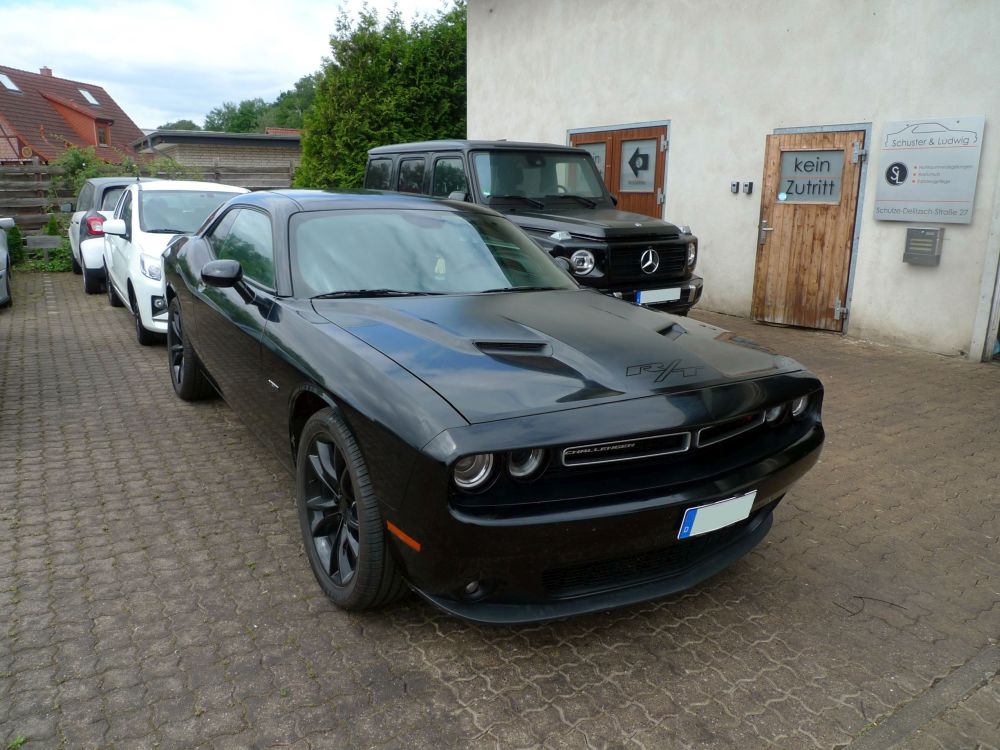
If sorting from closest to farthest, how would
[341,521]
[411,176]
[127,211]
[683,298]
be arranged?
[341,521]
[683,298]
[411,176]
[127,211]

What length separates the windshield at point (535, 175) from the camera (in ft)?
25.2

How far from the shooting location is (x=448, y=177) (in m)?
7.86

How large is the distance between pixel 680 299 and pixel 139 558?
220 inches

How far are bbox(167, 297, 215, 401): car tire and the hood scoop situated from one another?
10.3 ft

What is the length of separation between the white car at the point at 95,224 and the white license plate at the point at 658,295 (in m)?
7.03

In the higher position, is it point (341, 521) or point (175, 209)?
point (175, 209)

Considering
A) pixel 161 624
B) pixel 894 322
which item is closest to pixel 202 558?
pixel 161 624

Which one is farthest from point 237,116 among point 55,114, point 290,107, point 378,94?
point 378,94

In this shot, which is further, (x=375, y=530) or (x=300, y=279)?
(x=300, y=279)

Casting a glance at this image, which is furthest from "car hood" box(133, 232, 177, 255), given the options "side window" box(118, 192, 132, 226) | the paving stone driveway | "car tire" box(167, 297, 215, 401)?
the paving stone driveway

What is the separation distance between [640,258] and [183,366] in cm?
413

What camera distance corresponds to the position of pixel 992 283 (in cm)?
737

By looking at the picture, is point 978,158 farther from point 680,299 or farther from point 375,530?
point 375,530

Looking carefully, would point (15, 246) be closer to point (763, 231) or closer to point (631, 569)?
point (763, 231)
